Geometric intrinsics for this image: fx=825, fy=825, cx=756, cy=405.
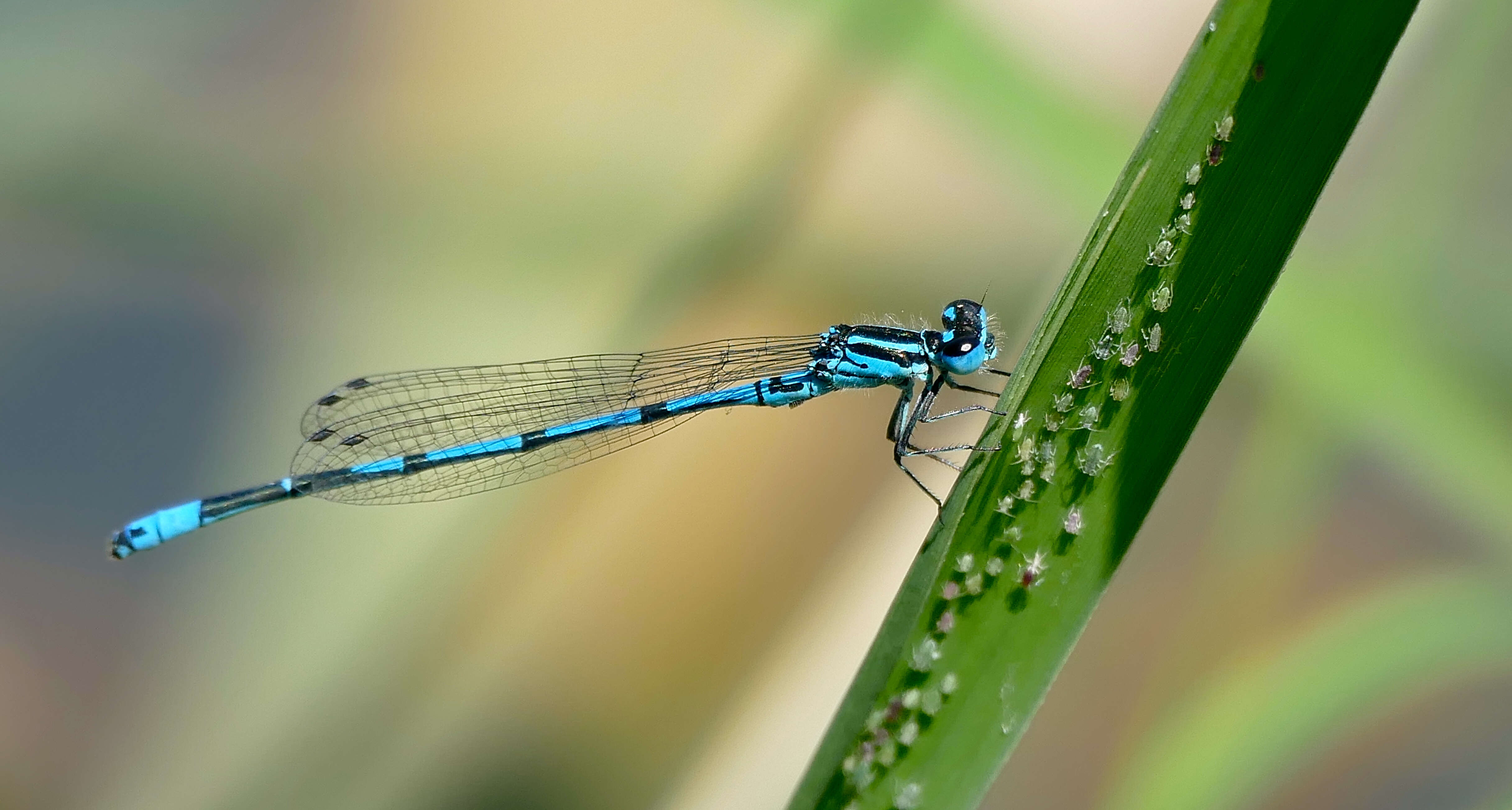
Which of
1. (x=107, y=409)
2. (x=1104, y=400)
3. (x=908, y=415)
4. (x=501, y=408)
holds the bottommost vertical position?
(x=107, y=409)

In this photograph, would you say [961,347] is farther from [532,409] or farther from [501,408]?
[501,408]

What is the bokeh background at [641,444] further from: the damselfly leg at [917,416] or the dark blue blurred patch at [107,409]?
the damselfly leg at [917,416]

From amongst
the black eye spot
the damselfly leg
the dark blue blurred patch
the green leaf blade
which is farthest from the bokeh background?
the green leaf blade

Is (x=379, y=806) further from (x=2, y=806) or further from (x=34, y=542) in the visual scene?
(x=34, y=542)

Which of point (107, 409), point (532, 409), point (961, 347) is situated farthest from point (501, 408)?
point (961, 347)

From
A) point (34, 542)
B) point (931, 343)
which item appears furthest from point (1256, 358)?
point (34, 542)

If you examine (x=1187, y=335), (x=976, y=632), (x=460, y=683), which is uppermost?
(x=1187, y=335)

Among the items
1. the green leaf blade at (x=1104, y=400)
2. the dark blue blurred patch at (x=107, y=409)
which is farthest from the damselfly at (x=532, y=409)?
the green leaf blade at (x=1104, y=400)
